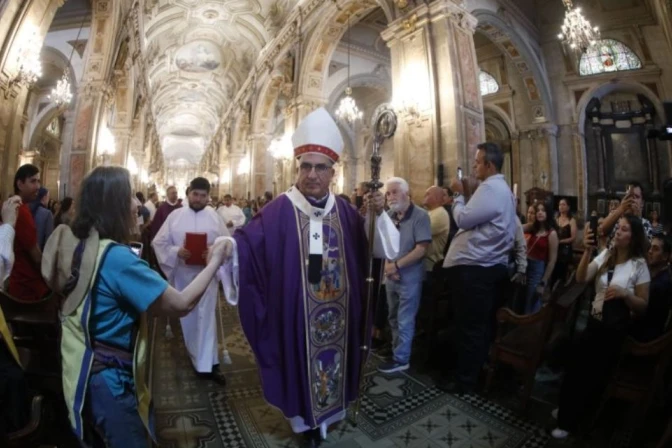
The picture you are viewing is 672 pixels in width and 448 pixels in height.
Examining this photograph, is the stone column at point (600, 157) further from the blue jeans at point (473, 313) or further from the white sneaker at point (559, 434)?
the white sneaker at point (559, 434)

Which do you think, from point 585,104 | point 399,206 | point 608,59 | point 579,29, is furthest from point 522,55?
point 399,206

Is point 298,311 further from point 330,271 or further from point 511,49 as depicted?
point 511,49

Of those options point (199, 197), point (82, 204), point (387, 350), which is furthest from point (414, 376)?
point (82, 204)

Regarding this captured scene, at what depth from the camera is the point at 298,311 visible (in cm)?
218

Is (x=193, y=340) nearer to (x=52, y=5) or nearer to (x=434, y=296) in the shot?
(x=434, y=296)

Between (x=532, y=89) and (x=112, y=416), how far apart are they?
14838 mm

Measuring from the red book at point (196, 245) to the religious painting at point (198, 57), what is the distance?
59.5 feet

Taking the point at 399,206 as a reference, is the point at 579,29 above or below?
above

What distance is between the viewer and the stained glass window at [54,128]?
16.3m

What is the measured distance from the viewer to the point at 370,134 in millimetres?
18156

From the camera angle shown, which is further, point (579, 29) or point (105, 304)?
point (579, 29)

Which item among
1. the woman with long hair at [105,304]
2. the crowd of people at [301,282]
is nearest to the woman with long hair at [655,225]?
the crowd of people at [301,282]

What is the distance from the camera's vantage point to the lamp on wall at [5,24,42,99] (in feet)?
19.1

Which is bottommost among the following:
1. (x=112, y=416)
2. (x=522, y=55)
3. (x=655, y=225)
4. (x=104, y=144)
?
(x=112, y=416)
